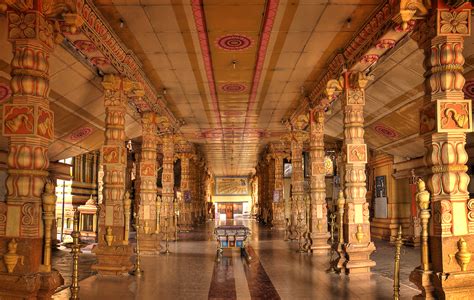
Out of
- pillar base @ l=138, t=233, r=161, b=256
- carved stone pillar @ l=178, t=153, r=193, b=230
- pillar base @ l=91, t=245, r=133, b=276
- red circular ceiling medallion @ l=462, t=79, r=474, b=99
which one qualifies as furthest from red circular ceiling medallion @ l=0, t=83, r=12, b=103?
carved stone pillar @ l=178, t=153, r=193, b=230

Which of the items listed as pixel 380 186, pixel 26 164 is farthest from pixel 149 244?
pixel 380 186

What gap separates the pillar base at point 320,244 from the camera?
1441 centimetres

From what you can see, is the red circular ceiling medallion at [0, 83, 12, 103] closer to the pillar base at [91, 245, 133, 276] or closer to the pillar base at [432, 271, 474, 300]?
the pillar base at [91, 245, 133, 276]

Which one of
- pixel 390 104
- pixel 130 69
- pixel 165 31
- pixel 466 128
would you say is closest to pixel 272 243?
pixel 390 104

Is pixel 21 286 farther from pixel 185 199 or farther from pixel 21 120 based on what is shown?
pixel 185 199

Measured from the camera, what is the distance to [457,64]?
258 inches

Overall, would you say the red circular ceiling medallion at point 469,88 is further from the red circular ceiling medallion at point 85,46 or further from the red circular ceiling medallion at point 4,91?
the red circular ceiling medallion at point 4,91

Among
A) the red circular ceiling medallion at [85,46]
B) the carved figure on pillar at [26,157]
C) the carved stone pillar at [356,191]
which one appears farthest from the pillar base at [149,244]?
the carved figure on pillar at [26,157]

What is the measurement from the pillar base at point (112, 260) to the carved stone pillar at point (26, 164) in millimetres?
3960

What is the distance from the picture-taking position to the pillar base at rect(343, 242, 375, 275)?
1040 centimetres

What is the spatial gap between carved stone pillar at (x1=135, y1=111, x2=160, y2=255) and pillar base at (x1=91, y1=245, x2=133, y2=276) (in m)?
Result: 3.70

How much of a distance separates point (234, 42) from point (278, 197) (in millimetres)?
17826

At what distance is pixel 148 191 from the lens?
14562mm

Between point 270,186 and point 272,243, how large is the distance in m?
13.3
